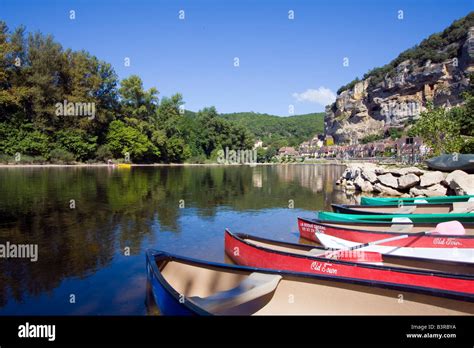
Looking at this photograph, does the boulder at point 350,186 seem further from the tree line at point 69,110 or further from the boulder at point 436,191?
the tree line at point 69,110

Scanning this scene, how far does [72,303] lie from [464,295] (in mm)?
7412

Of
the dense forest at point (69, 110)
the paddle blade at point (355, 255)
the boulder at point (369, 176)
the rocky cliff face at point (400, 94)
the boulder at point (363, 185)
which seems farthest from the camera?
the rocky cliff face at point (400, 94)

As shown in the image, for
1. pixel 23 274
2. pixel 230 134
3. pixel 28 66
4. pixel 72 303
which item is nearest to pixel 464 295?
pixel 72 303

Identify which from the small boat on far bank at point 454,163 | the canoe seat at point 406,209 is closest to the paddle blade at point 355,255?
the canoe seat at point 406,209

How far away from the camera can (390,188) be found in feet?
90.4

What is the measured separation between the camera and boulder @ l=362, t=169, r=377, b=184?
30528 millimetres

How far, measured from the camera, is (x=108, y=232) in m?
14.6

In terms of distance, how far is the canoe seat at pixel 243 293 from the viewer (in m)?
5.65

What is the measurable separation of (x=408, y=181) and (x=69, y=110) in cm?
6492

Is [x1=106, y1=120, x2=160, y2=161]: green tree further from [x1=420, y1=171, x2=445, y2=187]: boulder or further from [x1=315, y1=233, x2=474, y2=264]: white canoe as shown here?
[x1=315, y1=233, x2=474, y2=264]: white canoe

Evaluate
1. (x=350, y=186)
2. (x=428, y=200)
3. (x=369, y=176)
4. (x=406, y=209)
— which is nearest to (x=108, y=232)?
(x=406, y=209)

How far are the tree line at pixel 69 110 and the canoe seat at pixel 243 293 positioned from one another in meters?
65.8
